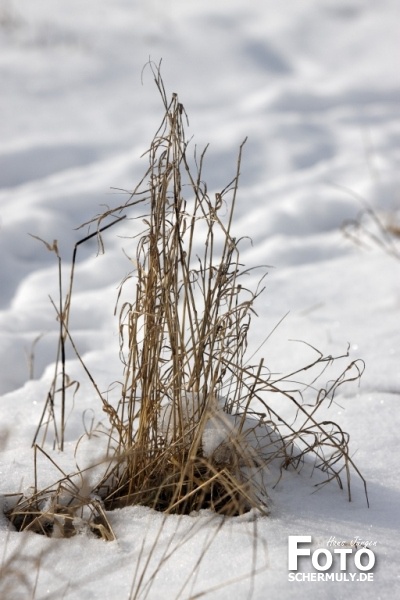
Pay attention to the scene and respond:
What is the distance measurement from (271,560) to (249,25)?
17.7ft

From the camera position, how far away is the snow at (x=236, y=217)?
1.32 metres

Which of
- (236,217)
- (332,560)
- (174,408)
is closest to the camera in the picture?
(332,560)

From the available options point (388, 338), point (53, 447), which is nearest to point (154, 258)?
point (53, 447)

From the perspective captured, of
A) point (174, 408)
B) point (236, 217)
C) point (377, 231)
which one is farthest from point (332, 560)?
point (236, 217)

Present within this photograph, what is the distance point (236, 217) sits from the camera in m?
3.85

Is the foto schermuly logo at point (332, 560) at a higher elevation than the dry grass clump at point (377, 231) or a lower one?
lower

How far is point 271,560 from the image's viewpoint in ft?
4.23

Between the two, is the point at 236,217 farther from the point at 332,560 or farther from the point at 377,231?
the point at 332,560

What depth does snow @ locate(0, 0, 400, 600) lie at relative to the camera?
132 cm

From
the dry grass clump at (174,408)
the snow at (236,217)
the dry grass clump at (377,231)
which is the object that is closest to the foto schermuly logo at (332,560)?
the snow at (236,217)

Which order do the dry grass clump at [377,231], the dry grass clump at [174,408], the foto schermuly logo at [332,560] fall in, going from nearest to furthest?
the foto schermuly logo at [332,560] < the dry grass clump at [174,408] < the dry grass clump at [377,231]

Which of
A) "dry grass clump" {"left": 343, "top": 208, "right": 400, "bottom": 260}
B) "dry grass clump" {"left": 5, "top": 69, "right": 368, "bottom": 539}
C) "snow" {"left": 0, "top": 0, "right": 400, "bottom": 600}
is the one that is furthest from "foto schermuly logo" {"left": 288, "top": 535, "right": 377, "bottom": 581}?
"dry grass clump" {"left": 343, "top": 208, "right": 400, "bottom": 260}

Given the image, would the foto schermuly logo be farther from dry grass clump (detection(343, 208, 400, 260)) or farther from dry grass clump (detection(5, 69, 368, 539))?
dry grass clump (detection(343, 208, 400, 260))

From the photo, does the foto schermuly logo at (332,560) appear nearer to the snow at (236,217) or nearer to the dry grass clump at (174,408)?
the snow at (236,217)
